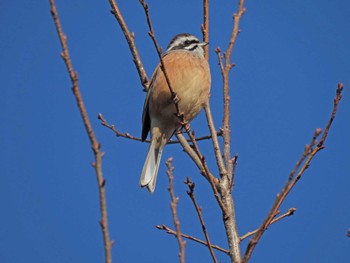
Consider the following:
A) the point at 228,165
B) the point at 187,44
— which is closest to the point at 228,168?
the point at 228,165

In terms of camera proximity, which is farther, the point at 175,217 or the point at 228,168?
the point at 228,168

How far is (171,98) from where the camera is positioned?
16.7 ft

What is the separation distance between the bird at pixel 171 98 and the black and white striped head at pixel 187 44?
158 mm

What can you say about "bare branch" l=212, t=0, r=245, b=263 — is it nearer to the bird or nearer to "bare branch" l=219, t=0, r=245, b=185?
"bare branch" l=219, t=0, r=245, b=185

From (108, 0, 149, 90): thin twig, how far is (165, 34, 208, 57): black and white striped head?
71cm

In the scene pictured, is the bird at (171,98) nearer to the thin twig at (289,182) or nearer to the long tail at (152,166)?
the long tail at (152,166)

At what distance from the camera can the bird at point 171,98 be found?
16.8 feet

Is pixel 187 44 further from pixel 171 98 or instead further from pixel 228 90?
pixel 228 90

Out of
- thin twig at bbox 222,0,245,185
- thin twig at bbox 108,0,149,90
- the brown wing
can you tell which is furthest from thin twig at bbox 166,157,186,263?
the brown wing

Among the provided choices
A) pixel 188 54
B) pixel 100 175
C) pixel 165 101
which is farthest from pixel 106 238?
pixel 188 54

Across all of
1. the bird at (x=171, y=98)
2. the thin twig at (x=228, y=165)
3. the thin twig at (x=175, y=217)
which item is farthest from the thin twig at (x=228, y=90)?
the thin twig at (x=175, y=217)

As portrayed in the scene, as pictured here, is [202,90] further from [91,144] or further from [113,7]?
[91,144]

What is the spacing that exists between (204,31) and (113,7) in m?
0.90

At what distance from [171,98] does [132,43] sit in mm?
682
